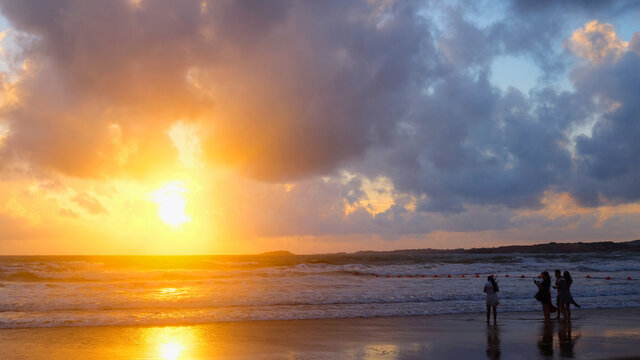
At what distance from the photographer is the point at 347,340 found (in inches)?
600

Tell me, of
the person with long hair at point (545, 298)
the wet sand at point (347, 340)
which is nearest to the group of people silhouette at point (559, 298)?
the person with long hair at point (545, 298)

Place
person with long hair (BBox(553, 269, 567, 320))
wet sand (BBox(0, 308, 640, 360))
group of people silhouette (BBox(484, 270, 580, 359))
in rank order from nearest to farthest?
wet sand (BBox(0, 308, 640, 360))
group of people silhouette (BBox(484, 270, 580, 359))
person with long hair (BBox(553, 269, 567, 320))

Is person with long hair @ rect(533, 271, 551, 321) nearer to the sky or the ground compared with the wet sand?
nearer to the sky

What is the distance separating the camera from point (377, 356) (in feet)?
42.3

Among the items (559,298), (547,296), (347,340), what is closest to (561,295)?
(559,298)

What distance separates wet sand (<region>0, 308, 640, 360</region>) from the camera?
43.7 feet

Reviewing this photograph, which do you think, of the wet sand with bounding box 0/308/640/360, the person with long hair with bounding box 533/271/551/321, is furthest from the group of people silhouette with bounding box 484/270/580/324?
the wet sand with bounding box 0/308/640/360

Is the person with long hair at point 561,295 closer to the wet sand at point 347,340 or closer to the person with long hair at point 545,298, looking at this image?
the person with long hair at point 545,298

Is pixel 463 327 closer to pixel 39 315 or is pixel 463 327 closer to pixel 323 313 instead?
pixel 323 313

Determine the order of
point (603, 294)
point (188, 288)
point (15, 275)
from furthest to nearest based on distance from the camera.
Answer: point (15, 275) < point (188, 288) < point (603, 294)

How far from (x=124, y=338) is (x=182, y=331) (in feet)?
5.93

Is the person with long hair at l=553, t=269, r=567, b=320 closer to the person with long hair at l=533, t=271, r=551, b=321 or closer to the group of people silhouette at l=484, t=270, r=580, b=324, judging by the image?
the group of people silhouette at l=484, t=270, r=580, b=324

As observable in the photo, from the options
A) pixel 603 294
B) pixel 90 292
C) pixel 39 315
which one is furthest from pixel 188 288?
pixel 603 294

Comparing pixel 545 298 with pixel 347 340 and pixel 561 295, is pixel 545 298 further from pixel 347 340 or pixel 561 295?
pixel 347 340
